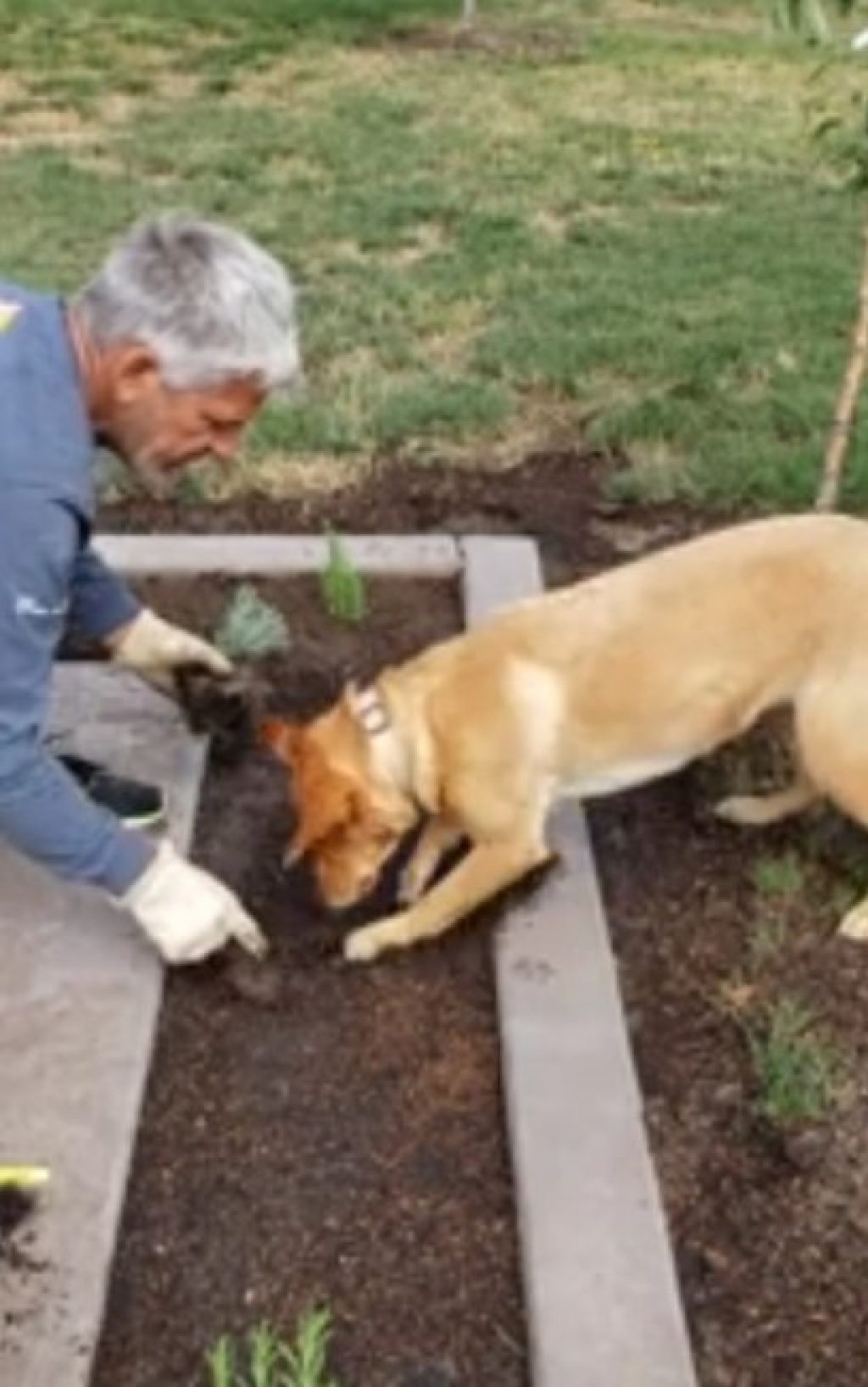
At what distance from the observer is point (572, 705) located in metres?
4.17

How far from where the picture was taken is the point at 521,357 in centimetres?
723

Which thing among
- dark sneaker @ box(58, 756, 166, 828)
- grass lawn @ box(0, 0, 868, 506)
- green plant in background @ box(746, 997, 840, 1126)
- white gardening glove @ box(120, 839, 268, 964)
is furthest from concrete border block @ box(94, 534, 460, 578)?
green plant in background @ box(746, 997, 840, 1126)

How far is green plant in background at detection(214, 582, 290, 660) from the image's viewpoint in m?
4.77

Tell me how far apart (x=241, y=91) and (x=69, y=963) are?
8.88m

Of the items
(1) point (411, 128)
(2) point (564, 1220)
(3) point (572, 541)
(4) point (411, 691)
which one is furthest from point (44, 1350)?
(1) point (411, 128)

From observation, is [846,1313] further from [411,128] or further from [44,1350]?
[411,128]

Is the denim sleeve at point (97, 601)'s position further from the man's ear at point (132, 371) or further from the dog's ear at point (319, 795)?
the man's ear at point (132, 371)

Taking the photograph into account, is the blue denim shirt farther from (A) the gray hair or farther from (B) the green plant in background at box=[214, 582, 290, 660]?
(B) the green plant in background at box=[214, 582, 290, 660]

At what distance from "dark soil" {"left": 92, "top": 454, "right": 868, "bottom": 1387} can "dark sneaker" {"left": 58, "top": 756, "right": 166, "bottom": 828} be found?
0.51 feet

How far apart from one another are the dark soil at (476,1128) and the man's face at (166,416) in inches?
40.0

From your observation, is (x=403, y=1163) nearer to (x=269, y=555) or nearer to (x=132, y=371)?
(x=132, y=371)

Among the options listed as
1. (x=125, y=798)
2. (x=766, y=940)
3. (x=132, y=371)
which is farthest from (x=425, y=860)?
(x=132, y=371)

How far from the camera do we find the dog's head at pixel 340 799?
3.98 m

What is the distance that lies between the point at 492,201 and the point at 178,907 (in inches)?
256
